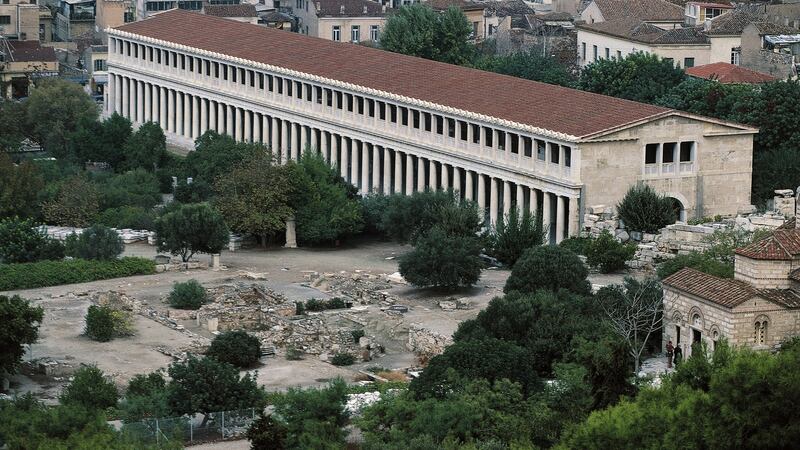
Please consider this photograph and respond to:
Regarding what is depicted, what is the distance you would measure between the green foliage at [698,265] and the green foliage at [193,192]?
34.5 m

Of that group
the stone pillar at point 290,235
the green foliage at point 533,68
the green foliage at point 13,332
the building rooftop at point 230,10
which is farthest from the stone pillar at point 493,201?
the building rooftop at point 230,10

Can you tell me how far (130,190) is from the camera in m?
121

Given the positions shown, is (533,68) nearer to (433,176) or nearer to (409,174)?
(409,174)

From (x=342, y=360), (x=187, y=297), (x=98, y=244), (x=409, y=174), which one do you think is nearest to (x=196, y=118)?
(x=409, y=174)

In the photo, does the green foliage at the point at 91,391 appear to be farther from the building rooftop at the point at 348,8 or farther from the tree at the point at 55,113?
the building rooftop at the point at 348,8

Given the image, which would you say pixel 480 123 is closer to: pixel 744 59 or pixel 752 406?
pixel 744 59

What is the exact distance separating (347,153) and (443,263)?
31.1 metres

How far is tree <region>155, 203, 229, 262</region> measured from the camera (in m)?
104

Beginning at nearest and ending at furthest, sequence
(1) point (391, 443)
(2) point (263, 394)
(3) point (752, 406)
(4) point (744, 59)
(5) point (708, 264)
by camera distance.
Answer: (3) point (752, 406), (1) point (391, 443), (2) point (263, 394), (5) point (708, 264), (4) point (744, 59)

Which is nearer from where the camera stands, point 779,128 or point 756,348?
point 756,348

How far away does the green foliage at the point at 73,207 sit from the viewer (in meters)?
114

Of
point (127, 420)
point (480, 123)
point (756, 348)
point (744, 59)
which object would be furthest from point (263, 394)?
point (744, 59)

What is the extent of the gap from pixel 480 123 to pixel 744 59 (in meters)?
36.7

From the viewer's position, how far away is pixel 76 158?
133875 millimetres
